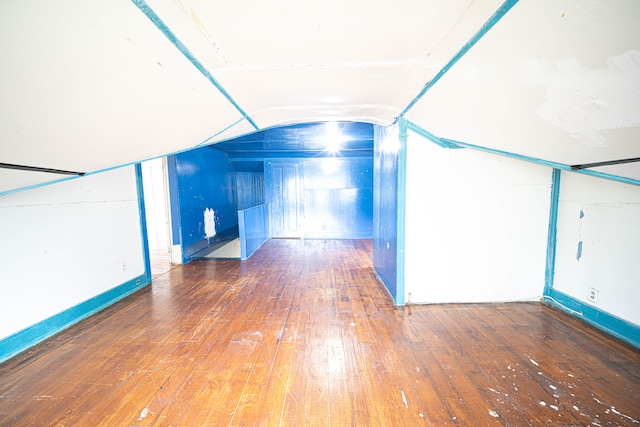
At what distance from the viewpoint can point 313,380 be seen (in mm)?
1797

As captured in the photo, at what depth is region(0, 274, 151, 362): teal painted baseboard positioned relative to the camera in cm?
214

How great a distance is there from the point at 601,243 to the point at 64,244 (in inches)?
210

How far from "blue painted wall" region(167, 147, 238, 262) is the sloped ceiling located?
304cm

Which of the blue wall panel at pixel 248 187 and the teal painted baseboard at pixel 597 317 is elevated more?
the blue wall panel at pixel 248 187

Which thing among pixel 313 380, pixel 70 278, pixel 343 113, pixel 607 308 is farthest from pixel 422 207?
pixel 70 278

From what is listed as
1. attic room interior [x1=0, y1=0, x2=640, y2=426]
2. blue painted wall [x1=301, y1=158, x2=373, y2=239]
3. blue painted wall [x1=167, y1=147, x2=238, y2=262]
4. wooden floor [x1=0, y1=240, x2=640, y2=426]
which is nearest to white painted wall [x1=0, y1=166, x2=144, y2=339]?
attic room interior [x1=0, y1=0, x2=640, y2=426]

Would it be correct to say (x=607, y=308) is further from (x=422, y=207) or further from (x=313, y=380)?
(x=313, y=380)

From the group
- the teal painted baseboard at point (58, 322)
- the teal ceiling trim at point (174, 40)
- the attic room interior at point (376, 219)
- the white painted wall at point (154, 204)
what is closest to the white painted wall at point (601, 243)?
the attic room interior at point (376, 219)

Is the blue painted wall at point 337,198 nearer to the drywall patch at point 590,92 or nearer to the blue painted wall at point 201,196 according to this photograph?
the blue painted wall at point 201,196

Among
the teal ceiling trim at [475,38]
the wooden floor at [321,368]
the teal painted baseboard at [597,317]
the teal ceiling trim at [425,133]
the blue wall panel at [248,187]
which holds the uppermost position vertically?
the teal ceiling trim at [475,38]

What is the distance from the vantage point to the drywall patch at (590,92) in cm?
98

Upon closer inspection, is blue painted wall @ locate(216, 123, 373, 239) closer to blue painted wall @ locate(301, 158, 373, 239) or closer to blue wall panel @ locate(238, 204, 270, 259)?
blue painted wall @ locate(301, 158, 373, 239)

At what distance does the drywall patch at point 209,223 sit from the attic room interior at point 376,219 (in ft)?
5.65

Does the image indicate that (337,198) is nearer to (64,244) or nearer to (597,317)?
(597,317)
